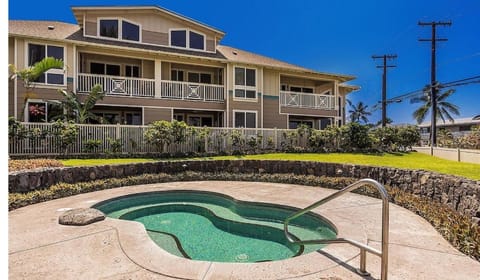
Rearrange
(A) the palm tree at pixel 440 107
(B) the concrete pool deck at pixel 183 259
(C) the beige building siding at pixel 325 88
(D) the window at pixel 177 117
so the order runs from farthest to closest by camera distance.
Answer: (A) the palm tree at pixel 440 107
(C) the beige building siding at pixel 325 88
(D) the window at pixel 177 117
(B) the concrete pool deck at pixel 183 259

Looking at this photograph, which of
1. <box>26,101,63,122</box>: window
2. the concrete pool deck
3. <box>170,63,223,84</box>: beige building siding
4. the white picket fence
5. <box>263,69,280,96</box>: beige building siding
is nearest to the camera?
the concrete pool deck

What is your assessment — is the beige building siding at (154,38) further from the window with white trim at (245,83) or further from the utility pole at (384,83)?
the utility pole at (384,83)

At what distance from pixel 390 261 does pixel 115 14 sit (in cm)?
2044

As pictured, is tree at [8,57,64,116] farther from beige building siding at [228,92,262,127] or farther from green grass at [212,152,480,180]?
beige building siding at [228,92,262,127]

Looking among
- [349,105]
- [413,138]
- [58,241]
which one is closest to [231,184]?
[58,241]

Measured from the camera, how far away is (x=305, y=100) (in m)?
21.4

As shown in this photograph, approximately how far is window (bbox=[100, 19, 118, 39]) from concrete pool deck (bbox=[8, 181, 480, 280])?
15.1m

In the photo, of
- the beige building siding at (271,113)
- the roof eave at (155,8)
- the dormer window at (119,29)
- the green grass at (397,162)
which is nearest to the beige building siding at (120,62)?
the dormer window at (119,29)

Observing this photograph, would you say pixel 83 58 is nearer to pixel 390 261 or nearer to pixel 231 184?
pixel 231 184

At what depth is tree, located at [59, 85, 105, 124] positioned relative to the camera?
14.5 metres

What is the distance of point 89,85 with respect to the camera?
53.6ft

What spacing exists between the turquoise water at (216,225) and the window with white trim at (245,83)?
1184cm

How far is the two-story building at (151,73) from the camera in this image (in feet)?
50.2

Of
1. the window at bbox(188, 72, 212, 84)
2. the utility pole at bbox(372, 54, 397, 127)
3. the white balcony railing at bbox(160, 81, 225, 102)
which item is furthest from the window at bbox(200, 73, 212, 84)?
the utility pole at bbox(372, 54, 397, 127)
